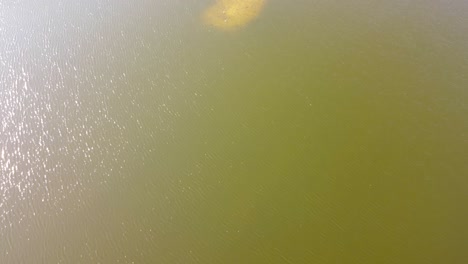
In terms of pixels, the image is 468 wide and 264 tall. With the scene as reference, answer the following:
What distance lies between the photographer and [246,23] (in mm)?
4246

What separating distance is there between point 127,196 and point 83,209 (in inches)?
12.7

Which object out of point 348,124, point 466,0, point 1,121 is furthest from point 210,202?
point 466,0

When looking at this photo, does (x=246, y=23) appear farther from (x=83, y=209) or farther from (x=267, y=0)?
(x=83, y=209)

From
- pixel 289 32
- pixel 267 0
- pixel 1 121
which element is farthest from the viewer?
pixel 267 0

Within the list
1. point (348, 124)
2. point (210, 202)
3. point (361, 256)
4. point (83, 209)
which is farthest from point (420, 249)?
point (83, 209)

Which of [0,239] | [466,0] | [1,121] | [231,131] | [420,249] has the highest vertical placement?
[1,121]

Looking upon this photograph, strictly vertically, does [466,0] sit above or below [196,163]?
below

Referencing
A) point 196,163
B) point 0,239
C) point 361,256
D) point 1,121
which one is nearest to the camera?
point 361,256

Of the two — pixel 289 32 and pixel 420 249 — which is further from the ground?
pixel 289 32

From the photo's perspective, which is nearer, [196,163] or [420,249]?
[420,249]

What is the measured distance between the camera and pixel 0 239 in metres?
2.97

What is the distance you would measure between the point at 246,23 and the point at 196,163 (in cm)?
169

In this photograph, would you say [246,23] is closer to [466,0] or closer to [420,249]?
[466,0]

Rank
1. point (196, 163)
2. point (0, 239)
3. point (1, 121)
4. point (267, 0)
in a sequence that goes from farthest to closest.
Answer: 1. point (267, 0)
2. point (1, 121)
3. point (196, 163)
4. point (0, 239)
